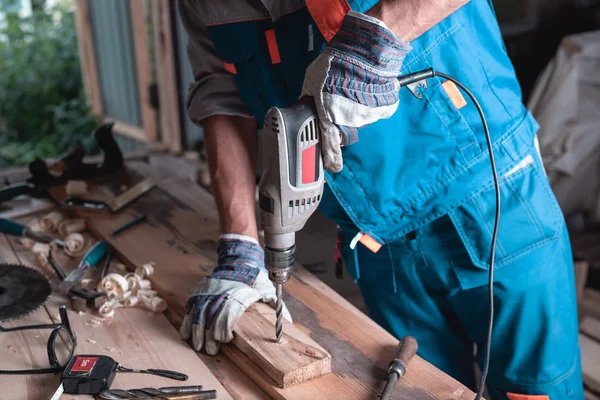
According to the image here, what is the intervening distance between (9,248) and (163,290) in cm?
60

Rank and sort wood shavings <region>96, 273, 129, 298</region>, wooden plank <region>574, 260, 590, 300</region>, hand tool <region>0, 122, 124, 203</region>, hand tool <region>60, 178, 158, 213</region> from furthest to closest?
1. wooden plank <region>574, 260, 590, 300</region>
2. hand tool <region>0, 122, 124, 203</region>
3. hand tool <region>60, 178, 158, 213</region>
4. wood shavings <region>96, 273, 129, 298</region>

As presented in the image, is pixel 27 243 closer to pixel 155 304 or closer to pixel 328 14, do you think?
pixel 155 304

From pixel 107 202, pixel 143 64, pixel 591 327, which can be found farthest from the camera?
pixel 143 64

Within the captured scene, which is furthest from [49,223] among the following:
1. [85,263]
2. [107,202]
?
[85,263]

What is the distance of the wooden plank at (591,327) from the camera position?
8.20ft

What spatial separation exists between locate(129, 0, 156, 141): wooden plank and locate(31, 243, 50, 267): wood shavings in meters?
2.78

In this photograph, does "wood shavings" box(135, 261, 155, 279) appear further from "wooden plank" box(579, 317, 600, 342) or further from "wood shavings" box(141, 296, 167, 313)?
"wooden plank" box(579, 317, 600, 342)

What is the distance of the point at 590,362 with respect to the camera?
2.34 meters

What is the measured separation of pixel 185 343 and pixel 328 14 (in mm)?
766

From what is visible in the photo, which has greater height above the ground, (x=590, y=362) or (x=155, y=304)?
(x=155, y=304)

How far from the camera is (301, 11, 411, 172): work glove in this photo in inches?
40.4

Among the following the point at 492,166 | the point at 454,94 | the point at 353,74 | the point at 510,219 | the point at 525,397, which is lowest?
the point at 525,397

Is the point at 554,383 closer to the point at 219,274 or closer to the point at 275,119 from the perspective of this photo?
the point at 219,274

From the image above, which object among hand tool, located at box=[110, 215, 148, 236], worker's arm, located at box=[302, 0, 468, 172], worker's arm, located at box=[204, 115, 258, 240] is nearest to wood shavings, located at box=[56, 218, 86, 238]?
hand tool, located at box=[110, 215, 148, 236]
